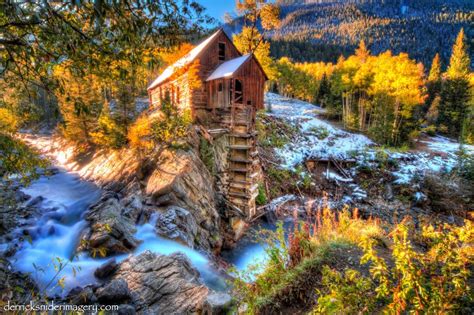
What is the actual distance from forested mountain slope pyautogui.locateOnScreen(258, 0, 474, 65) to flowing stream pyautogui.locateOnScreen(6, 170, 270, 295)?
96624 mm

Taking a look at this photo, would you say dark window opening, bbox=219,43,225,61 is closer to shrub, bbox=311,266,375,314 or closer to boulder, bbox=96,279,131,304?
boulder, bbox=96,279,131,304

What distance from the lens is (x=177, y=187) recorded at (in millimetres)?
11039

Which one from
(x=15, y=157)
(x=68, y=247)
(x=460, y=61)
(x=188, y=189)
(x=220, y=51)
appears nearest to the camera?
(x=15, y=157)

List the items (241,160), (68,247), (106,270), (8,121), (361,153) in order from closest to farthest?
(106,270) → (8,121) → (68,247) → (241,160) → (361,153)

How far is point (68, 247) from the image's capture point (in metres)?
8.20

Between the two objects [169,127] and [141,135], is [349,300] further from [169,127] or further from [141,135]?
[141,135]

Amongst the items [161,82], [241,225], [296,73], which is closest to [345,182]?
[241,225]

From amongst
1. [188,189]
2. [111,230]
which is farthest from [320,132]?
[111,230]

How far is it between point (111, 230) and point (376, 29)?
192532 mm

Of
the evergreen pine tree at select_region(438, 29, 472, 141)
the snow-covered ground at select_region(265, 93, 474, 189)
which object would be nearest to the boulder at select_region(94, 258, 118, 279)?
the snow-covered ground at select_region(265, 93, 474, 189)

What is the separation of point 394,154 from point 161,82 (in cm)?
2495

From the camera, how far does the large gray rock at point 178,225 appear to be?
29.8 ft

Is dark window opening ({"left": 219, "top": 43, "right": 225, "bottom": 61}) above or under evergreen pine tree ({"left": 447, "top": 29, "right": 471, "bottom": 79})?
under

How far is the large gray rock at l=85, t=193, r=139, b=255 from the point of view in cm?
748
